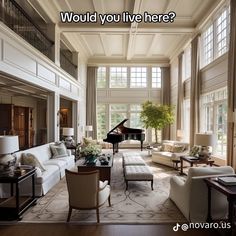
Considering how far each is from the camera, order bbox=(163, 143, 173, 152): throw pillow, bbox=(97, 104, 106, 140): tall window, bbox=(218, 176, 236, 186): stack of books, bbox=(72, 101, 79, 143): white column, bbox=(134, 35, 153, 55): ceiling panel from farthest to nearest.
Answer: bbox=(97, 104, 106, 140): tall window < bbox=(72, 101, 79, 143): white column < bbox=(134, 35, 153, 55): ceiling panel < bbox=(163, 143, 173, 152): throw pillow < bbox=(218, 176, 236, 186): stack of books

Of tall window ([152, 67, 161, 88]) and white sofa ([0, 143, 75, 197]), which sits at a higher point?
tall window ([152, 67, 161, 88])

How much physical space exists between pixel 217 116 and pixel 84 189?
5.53 meters

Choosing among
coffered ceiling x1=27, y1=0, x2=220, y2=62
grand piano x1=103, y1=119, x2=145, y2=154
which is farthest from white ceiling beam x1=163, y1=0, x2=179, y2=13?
grand piano x1=103, y1=119, x2=145, y2=154

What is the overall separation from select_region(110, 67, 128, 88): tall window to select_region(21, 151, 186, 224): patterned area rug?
29.6 ft

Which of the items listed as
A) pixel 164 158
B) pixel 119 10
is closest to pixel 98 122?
pixel 164 158

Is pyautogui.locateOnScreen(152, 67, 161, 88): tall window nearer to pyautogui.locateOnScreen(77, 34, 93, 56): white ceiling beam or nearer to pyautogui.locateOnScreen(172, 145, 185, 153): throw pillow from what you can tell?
pyautogui.locateOnScreen(77, 34, 93, 56): white ceiling beam

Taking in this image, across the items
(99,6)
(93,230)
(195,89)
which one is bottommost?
(93,230)

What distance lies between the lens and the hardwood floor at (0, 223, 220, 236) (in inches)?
132

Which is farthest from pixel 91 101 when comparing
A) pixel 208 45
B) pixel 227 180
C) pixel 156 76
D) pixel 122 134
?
pixel 227 180

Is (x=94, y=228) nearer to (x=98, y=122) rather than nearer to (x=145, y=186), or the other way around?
(x=145, y=186)

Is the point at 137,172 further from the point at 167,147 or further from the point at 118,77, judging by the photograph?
the point at 118,77

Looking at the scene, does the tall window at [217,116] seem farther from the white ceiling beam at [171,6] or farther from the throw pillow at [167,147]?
the white ceiling beam at [171,6]

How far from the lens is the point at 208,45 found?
8.14 meters

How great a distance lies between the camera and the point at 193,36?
29.6 ft
